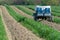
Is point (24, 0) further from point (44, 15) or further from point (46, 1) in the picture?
point (44, 15)

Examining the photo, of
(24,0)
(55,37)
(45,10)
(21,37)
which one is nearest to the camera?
(55,37)

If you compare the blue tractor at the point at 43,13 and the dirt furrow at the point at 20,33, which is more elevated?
the dirt furrow at the point at 20,33

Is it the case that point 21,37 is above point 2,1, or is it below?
above

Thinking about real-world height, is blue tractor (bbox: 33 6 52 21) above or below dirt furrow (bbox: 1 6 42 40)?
below

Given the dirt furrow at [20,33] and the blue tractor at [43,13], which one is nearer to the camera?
the dirt furrow at [20,33]

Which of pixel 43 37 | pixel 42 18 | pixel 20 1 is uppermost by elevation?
pixel 43 37

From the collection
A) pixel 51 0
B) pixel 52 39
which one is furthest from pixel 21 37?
pixel 51 0

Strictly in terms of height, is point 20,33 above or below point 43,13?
above

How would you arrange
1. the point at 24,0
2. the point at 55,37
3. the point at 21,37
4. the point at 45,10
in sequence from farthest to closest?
the point at 24,0 < the point at 45,10 < the point at 21,37 < the point at 55,37

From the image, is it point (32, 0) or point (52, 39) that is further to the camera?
point (32, 0)

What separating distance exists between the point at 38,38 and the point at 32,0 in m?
75.5

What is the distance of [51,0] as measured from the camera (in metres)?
82.2

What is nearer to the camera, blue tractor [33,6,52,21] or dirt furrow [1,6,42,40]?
dirt furrow [1,6,42,40]

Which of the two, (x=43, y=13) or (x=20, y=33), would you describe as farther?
(x=43, y=13)
